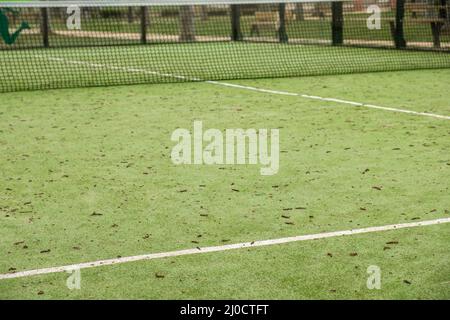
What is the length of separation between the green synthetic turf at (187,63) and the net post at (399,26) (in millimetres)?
447

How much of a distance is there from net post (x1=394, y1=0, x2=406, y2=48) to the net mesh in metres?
0.03

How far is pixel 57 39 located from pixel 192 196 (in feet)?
73.9

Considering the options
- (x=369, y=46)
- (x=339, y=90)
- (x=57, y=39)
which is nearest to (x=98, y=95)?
(x=339, y=90)

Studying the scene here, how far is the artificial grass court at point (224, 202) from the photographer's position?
14.3 feet

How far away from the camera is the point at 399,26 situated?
70.2 feet

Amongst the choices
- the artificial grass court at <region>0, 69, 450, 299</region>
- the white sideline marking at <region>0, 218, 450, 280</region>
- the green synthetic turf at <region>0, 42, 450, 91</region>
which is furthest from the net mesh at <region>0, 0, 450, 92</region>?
the white sideline marking at <region>0, 218, 450, 280</region>

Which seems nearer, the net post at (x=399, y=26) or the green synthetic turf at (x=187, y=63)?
the green synthetic turf at (x=187, y=63)

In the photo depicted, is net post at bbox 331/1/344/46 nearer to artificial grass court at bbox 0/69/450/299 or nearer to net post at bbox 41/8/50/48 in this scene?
net post at bbox 41/8/50/48

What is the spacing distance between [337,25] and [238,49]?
319 cm

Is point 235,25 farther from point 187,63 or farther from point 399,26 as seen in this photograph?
point 187,63

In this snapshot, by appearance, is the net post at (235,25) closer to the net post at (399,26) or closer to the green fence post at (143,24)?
the green fence post at (143,24)

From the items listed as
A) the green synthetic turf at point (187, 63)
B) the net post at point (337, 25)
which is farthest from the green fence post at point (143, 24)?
the net post at point (337, 25)

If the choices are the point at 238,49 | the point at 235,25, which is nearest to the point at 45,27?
the point at 238,49

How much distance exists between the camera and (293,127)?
932 cm
